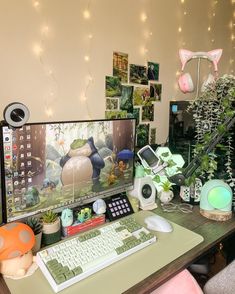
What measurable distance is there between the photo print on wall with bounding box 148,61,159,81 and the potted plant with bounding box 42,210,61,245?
1019 mm

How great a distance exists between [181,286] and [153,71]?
3.90 ft

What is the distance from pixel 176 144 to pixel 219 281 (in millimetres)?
846

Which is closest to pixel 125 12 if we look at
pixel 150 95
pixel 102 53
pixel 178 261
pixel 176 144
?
pixel 102 53

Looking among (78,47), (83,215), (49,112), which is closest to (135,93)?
A: (78,47)

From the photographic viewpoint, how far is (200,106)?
53.7 inches

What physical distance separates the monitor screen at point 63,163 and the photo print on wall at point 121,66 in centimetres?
33

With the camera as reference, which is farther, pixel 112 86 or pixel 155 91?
pixel 155 91

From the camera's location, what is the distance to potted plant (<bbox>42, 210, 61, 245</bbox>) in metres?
0.92

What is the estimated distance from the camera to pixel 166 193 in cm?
129

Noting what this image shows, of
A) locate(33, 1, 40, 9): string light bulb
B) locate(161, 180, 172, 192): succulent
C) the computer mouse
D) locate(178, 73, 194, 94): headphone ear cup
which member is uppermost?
locate(33, 1, 40, 9): string light bulb

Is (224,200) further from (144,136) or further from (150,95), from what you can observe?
(150,95)

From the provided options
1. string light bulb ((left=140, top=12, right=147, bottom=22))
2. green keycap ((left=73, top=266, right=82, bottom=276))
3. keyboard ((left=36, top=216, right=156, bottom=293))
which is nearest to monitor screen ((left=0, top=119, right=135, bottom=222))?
keyboard ((left=36, top=216, right=156, bottom=293))

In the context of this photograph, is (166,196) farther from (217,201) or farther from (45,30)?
(45,30)

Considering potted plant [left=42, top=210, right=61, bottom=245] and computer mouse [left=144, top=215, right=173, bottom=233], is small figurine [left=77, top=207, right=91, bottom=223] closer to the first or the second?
potted plant [left=42, top=210, right=61, bottom=245]
